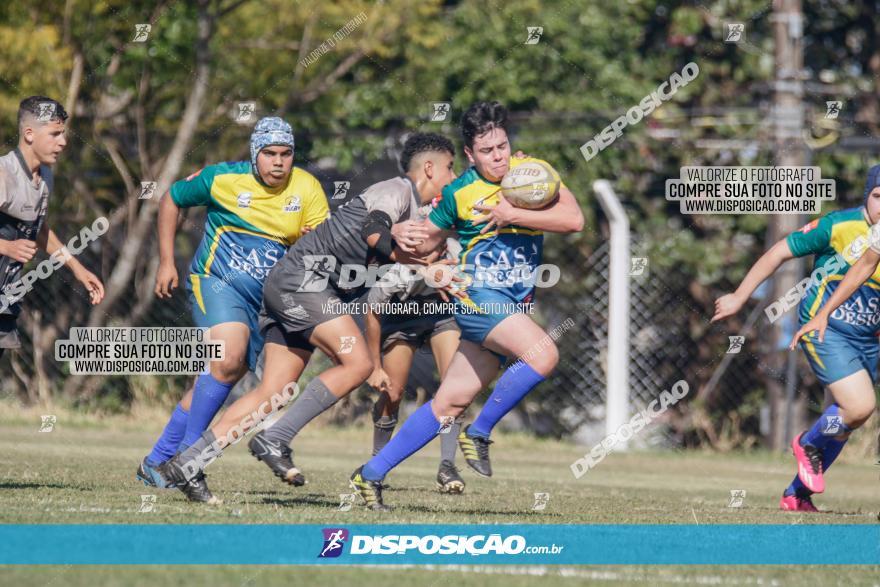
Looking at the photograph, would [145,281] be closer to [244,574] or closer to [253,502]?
[253,502]

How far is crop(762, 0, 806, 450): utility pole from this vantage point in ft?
47.9

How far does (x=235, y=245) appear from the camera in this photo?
321 inches

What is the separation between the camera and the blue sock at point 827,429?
8445 mm

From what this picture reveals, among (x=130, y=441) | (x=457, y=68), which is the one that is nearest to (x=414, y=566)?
(x=130, y=441)

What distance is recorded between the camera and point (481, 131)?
7.59 meters

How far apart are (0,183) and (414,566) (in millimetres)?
3649
